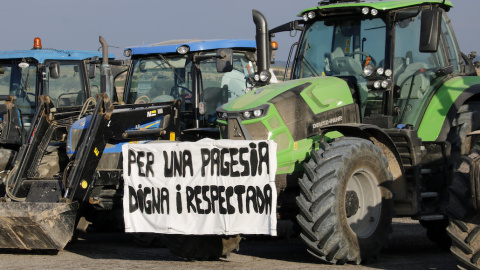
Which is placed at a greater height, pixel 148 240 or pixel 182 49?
pixel 182 49

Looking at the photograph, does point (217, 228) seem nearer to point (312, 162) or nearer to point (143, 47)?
point (312, 162)

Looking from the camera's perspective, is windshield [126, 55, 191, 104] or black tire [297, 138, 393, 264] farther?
windshield [126, 55, 191, 104]

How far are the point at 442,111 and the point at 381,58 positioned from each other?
96cm

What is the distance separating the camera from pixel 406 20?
352 inches

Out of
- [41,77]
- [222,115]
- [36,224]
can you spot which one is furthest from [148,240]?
[41,77]

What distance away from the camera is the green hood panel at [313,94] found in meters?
8.09

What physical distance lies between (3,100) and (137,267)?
543 centimetres

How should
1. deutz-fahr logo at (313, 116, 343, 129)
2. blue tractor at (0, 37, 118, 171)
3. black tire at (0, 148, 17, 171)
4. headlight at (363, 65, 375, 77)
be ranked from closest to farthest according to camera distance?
1. deutz-fahr logo at (313, 116, 343, 129)
2. headlight at (363, 65, 375, 77)
3. black tire at (0, 148, 17, 171)
4. blue tractor at (0, 37, 118, 171)

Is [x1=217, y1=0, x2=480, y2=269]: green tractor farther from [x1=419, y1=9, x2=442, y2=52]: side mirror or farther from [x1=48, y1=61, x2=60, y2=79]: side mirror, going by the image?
[x1=48, y1=61, x2=60, y2=79]: side mirror

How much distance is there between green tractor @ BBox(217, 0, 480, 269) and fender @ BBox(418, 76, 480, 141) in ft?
0.04

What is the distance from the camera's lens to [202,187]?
7613 mm

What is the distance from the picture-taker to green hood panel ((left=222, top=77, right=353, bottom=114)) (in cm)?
809

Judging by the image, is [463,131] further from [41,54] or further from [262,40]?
[41,54]

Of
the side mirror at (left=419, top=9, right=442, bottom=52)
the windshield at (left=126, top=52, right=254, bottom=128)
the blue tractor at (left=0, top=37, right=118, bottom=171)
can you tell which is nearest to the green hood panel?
the side mirror at (left=419, top=9, right=442, bottom=52)
